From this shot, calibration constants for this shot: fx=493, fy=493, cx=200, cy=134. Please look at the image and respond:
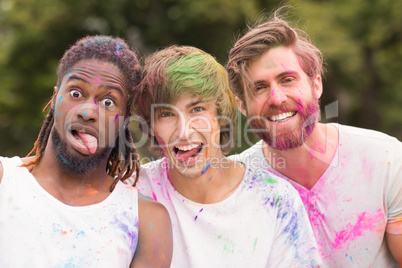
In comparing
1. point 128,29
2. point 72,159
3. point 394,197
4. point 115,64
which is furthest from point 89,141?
point 128,29

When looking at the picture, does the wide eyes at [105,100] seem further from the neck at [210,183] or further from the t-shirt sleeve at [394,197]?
the t-shirt sleeve at [394,197]

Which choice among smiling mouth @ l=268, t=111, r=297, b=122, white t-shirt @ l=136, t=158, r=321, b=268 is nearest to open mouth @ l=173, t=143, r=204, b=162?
white t-shirt @ l=136, t=158, r=321, b=268

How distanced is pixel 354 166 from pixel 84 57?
1.80 m

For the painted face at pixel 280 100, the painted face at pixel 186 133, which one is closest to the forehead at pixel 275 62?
the painted face at pixel 280 100

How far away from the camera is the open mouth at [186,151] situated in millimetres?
2848

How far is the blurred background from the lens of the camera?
39.5 feet

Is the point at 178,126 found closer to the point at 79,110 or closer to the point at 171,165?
the point at 171,165

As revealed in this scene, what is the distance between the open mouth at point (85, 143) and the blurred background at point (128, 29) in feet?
30.6

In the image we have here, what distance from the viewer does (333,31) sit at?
13062mm

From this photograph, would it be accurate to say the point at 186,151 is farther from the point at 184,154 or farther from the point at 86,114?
the point at 86,114

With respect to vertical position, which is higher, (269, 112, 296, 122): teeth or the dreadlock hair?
the dreadlock hair

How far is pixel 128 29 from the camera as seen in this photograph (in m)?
12.9

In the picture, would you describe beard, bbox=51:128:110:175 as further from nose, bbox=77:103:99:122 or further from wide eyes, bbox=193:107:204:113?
wide eyes, bbox=193:107:204:113

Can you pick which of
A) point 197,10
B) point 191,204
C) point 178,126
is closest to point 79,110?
point 178,126
